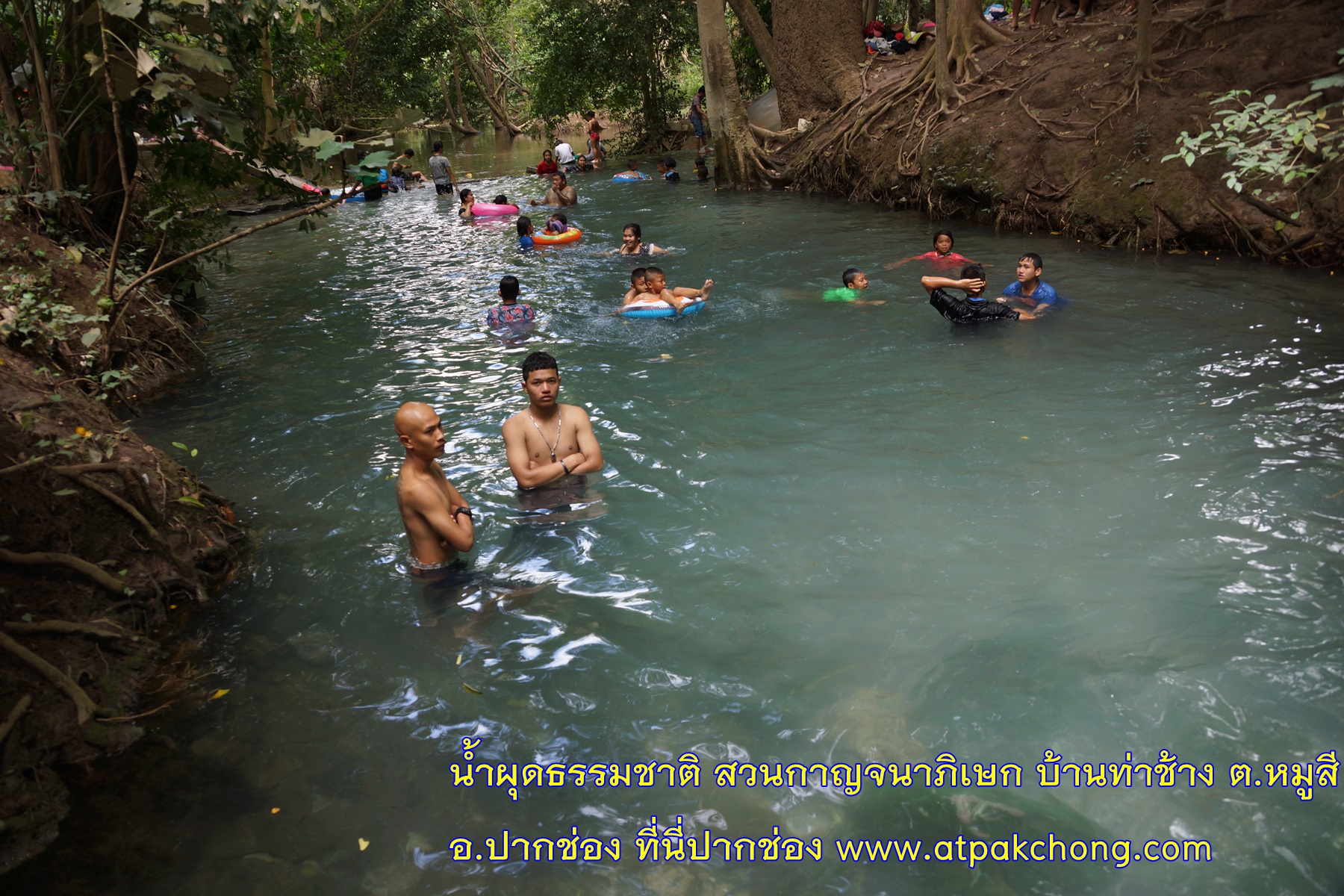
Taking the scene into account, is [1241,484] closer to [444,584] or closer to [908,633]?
[908,633]

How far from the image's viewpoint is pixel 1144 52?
1232 cm

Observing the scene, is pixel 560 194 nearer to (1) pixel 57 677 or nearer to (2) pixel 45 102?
(2) pixel 45 102

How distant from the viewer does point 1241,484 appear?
18.1ft

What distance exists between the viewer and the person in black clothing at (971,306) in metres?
8.96

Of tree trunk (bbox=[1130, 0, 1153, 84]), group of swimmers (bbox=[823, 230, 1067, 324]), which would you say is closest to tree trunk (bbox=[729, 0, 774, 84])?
tree trunk (bbox=[1130, 0, 1153, 84])

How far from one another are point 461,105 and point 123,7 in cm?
4455

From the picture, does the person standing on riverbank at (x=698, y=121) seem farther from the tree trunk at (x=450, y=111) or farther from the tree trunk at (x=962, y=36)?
the tree trunk at (x=450, y=111)

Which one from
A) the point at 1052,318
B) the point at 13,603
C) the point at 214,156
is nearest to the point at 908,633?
the point at 13,603

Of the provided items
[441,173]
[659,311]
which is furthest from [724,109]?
[659,311]

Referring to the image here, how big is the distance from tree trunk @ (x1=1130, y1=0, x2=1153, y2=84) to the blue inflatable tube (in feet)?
24.4

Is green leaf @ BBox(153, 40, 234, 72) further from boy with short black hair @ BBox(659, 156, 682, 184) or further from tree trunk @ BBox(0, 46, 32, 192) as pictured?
boy with short black hair @ BBox(659, 156, 682, 184)

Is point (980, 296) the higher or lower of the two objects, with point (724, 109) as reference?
lower

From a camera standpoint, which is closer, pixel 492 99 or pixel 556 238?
pixel 556 238

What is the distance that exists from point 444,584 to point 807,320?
594 centimetres
